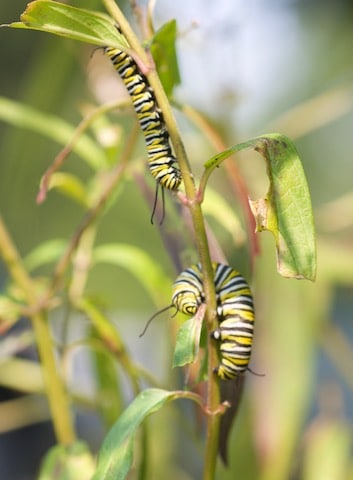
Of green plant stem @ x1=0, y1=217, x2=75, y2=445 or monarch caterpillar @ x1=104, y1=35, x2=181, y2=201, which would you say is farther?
green plant stem @ x1=0, y1=217, x2=75, y2=445

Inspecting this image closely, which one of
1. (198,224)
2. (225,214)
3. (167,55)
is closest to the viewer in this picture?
(198,224)

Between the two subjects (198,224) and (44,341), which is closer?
(198,224)

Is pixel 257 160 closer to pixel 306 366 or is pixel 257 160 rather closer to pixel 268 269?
pixel 268 269

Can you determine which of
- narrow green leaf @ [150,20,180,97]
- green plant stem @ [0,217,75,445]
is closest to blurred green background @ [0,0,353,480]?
narrow green leaf @ [150,20,180,97]

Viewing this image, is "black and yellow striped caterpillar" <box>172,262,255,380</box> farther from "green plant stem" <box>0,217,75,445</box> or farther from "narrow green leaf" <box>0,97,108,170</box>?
"narrow green leaf" <box>0,97,108,170</box>

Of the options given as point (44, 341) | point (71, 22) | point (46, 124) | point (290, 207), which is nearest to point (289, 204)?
point (290, 207)

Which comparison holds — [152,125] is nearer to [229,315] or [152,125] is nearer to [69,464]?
[229,315]

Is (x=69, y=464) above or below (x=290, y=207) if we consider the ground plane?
below
